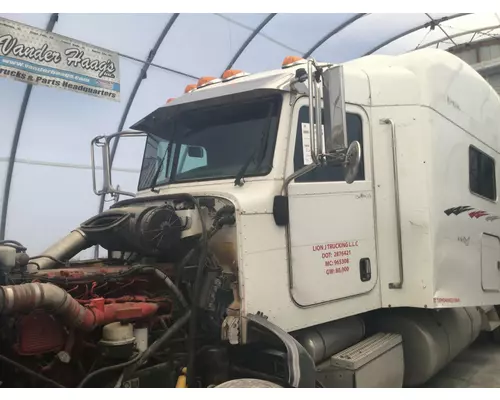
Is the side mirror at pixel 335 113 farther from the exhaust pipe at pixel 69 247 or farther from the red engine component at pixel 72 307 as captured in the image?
the exhaust pipe at pixel 69 247

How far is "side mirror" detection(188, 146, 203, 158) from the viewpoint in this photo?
11.3ft

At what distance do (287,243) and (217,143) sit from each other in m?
0.90

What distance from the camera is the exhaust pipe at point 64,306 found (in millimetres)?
2102

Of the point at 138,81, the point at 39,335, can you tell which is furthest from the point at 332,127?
the point at 138,81

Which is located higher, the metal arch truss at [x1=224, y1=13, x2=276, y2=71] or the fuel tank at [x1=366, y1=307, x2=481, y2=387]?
the metal arch truss at [x1=224, y1=13, x2=276, y2=71]

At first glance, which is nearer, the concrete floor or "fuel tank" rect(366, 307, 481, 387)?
"fuel tank" rect(366, 307, 481, 387)

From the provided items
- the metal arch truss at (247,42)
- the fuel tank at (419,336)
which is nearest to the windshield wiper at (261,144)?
the fuel tank at (419,336)

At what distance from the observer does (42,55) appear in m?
5.17

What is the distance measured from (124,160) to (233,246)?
555 centimetres

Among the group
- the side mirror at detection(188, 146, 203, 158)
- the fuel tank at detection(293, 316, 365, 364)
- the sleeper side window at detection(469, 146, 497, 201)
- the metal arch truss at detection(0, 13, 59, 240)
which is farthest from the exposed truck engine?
the metal arch truss at detection(0, 13, 59, 240)

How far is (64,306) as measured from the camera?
2.23 m

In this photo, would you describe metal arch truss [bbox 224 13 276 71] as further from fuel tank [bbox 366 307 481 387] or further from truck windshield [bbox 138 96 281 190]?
fuel tank [bbox 366 307 481 387]

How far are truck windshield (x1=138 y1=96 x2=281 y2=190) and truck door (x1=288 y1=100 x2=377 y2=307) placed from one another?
0.20 metres

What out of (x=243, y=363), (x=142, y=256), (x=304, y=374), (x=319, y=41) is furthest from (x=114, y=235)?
(x=319, y=41)
